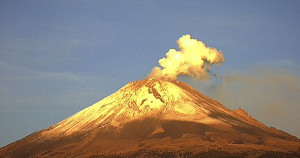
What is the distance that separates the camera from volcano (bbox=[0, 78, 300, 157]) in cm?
14662

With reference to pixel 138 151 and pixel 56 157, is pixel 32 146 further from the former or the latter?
pixel 138 151

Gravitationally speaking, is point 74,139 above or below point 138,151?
above

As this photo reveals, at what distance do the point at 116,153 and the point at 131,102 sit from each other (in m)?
42.1

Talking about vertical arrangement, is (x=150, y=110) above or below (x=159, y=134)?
above

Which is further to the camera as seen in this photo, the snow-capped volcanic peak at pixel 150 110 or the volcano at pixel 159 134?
the snow-capped volcanic peak at pixel 150 110

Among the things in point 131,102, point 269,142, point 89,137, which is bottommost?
point 269,142

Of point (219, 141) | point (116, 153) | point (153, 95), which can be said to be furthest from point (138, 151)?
point (153, 95)

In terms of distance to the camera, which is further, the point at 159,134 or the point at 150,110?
the point at 150,110

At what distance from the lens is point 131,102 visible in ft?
633

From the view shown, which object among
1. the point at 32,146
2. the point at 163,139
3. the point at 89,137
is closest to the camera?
the point at 163,139

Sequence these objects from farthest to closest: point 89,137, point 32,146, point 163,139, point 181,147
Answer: point 32,146, point 89,137, point 163,139, point 181,147

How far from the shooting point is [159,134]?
164 metres

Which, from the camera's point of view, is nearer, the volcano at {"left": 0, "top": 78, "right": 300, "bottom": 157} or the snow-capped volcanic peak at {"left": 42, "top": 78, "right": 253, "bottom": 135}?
the volcano at {"left": 0, "top": 78, "right": 300, "bottom": 157}

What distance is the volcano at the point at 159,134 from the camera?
481 ft
